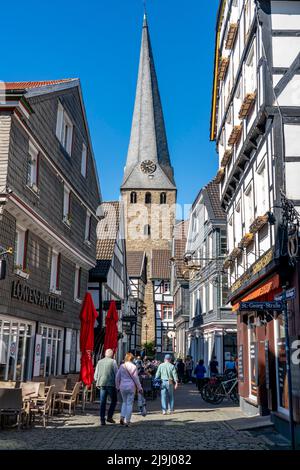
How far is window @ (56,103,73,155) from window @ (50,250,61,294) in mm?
4002

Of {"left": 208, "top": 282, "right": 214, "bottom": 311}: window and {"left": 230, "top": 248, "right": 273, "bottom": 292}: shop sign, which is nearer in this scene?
{"left": 230, "top": 248, "right": 273, "bottom": 292}: shop sign

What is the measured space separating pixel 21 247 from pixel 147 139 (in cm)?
6453

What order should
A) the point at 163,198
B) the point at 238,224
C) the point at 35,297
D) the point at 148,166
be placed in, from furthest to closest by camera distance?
1. the point at 148,166
2. the point at 163,198
3. the point at 238,224
4. the point at 35,297

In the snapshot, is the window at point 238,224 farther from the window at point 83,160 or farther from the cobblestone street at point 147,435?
the window at point 83,160

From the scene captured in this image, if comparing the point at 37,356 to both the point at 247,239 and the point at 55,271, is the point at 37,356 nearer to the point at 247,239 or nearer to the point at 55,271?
the point at 55,271

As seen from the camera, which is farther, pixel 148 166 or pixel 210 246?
pixel 148 166

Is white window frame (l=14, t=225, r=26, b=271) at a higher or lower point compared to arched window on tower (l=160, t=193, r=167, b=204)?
lower

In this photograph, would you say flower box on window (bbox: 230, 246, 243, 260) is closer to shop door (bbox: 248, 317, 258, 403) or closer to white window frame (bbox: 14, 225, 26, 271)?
shop door (bbox: 248, 317, 258, 403)

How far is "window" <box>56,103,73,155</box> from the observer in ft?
62.4

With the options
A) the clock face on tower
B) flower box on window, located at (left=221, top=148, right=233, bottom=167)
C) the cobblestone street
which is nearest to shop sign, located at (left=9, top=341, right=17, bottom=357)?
the cobblestone street

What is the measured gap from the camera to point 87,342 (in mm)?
15750

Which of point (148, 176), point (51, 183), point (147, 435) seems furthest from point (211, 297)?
point (148, 176)

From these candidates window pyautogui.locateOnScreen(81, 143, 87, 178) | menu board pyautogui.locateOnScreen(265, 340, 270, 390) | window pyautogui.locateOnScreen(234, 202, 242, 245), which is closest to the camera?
menu board pyautogui.locateOnScreen(265, 340, 270, 390)
